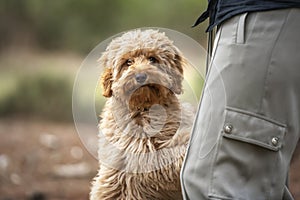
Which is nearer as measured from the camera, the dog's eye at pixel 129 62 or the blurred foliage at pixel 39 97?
the dog's eye at pixel 129 62

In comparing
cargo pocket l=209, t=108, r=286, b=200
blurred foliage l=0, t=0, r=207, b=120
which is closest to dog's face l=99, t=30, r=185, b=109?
cargo pocket l=209, t=108, r=286, b=200

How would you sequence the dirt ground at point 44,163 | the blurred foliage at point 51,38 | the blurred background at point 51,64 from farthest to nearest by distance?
1. the blurred foliage at point 51,38
2. the blurred background at point 51,64
3. the dirt ground at point 44,163

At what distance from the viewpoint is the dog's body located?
2605mm

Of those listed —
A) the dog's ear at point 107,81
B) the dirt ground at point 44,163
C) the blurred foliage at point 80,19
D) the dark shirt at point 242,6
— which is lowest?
the dirt ground at point 44,163

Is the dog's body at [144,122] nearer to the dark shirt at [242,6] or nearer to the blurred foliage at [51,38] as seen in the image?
the dark shirt at [242,6]

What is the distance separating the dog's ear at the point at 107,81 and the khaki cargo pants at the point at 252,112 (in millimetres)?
534

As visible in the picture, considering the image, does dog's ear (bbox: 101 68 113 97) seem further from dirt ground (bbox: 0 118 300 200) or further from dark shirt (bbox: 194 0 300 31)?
dirt ground (bbox: 0 118 300 200)

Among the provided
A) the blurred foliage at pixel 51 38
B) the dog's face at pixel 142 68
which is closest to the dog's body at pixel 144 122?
the dog's face at pixel 142 68

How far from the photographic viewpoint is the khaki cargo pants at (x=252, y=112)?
7.32ft

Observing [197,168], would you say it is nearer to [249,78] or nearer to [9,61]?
[249,78]

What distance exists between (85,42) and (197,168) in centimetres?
336

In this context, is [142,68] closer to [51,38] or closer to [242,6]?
[242,6]

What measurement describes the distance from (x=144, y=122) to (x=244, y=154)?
21.6 inches

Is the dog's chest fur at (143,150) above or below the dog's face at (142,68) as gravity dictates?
below
